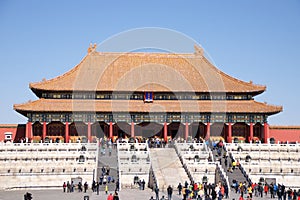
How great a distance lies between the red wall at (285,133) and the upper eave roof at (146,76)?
4.51 meters

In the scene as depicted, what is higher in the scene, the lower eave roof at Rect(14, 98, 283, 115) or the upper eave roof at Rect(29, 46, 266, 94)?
the upper eave roof at Rect(29, 46, 266, 94)

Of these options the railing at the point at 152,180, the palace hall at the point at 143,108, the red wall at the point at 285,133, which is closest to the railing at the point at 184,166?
the railing at the point at 152,180

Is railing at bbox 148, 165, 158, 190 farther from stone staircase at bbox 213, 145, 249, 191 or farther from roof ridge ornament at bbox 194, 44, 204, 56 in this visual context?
roof ridge ornament at bbox 194, 44, 204, 56

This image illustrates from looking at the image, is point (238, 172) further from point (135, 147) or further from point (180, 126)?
point (180, 126)

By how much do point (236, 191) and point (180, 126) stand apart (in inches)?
942

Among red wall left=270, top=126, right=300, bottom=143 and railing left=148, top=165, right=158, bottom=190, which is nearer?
railing left=148, top=165, right=158, bottom=190

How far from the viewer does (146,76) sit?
6397cm

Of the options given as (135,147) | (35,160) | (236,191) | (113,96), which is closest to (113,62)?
(113,96)

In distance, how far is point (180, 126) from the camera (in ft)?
203

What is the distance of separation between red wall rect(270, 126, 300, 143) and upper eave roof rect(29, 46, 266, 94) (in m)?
4.51

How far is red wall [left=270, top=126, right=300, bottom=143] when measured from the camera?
201 feet

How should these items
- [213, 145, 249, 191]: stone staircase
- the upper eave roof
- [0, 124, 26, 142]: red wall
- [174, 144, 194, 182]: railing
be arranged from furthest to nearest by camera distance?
the upper eave roof
[0, 124, 26, 142]: red wall
[213, 145, 249, 191]: stone staircase
[174, 144, 194, 182]: railing

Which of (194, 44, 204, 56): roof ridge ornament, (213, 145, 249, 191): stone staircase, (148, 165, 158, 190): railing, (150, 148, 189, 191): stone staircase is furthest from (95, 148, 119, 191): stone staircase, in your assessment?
(194, 44, 204, 56): roof ridge ornament

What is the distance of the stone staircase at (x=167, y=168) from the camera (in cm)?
3942
